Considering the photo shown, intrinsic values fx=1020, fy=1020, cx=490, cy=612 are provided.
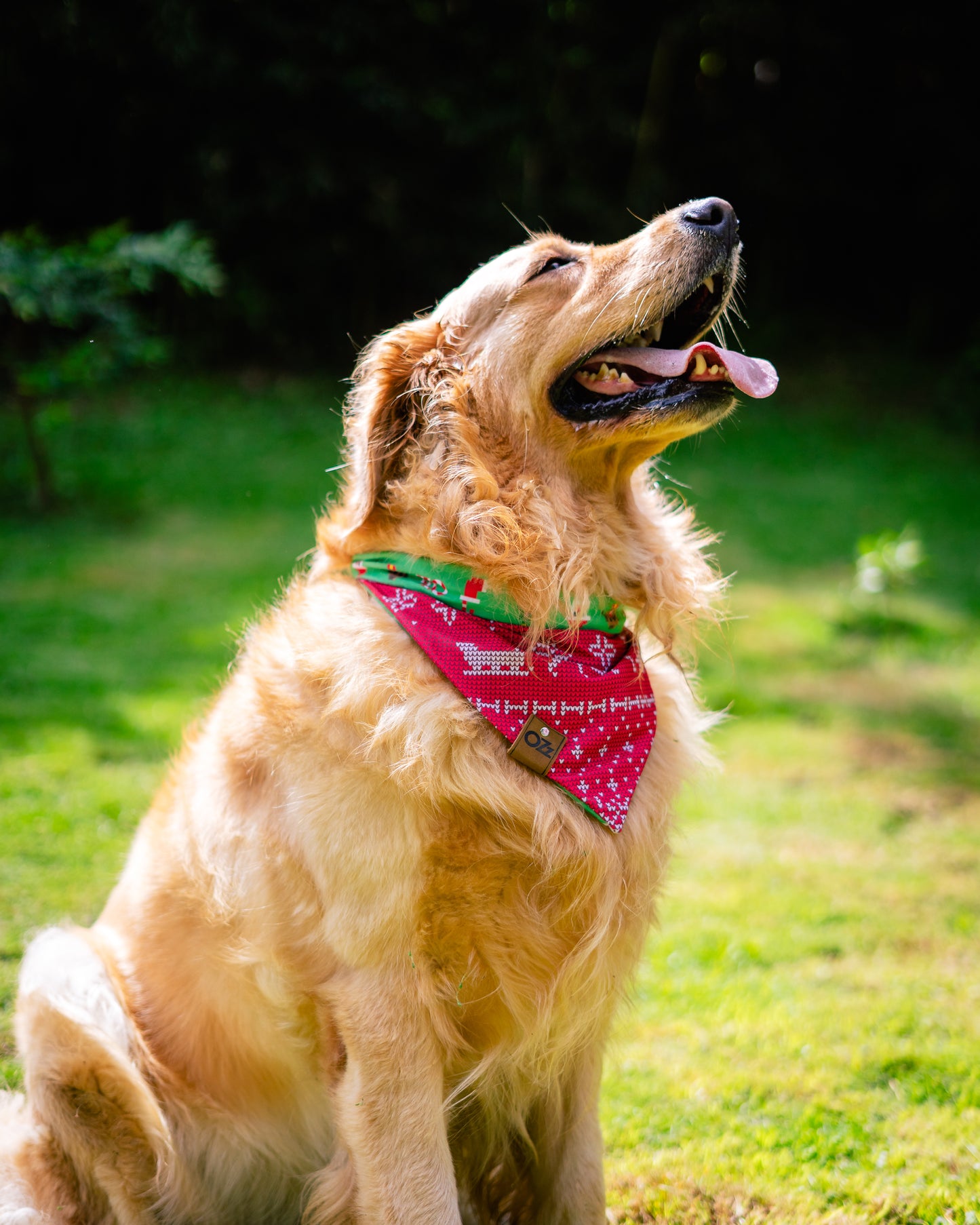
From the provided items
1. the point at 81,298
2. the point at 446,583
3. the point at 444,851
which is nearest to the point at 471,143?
the point at 81,298

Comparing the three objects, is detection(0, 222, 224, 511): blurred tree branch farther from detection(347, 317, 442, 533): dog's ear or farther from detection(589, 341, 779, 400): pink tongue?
detection(589, 341, 779, 400): pink tongue

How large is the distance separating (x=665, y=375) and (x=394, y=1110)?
1.75 meters

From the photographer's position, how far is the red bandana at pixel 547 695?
219cm

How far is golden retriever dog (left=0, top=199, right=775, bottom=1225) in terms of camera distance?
208 centimetres

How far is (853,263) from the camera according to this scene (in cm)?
1545

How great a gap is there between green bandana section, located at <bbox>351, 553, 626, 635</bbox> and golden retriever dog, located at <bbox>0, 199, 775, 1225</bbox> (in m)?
0.02

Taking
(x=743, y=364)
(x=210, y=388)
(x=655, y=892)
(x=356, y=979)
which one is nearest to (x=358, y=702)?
(x=356, y=979)

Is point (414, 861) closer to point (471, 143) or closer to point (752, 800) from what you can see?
point (752, 800)

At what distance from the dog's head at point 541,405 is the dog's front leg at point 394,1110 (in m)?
0.96

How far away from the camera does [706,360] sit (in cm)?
244

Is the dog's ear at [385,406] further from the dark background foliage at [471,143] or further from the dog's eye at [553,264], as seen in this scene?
→ the dark background foliage at [471,143]

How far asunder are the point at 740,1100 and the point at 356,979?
1446mm

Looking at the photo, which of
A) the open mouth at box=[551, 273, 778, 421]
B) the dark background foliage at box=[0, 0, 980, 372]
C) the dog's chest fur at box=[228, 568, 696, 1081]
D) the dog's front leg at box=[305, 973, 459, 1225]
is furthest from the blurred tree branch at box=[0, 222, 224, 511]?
the dog's front leg at box=[305, 973, 459, 1225]

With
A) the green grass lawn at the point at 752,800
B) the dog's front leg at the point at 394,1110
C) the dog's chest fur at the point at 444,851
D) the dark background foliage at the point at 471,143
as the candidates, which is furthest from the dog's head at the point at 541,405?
the dark background foliage at the point at 471,143
